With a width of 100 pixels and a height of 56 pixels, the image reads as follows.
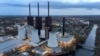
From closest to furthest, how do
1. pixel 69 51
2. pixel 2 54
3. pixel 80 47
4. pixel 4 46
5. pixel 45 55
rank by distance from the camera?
pixel 2 54, pixel 45 55, pixel 4 46, pixel 69 51, pixel 80 47

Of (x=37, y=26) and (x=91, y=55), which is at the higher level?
(x=37, y=26)

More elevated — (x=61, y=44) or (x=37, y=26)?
(x=37, y=26)

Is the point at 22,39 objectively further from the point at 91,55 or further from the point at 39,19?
the point at 91,55

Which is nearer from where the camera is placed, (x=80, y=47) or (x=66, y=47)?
(x=66, y=47)

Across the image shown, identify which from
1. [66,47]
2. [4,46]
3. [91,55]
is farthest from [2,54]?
[91,55]

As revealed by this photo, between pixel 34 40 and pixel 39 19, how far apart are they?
164 centimetres

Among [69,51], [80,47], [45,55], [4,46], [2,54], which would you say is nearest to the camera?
[2,54]

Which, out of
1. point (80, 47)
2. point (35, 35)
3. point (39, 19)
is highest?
point (39, 19)

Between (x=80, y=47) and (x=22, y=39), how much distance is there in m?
4.08

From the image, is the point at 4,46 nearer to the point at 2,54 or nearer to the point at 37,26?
the point at 2,54

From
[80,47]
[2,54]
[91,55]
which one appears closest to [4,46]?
[2,54]

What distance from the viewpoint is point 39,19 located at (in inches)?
544

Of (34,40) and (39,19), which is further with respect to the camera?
(39,19)

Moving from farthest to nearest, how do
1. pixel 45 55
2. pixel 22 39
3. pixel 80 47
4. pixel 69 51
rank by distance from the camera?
pixel 80 47
pixel 22 39
pixel 69 51
pixel 45 55
